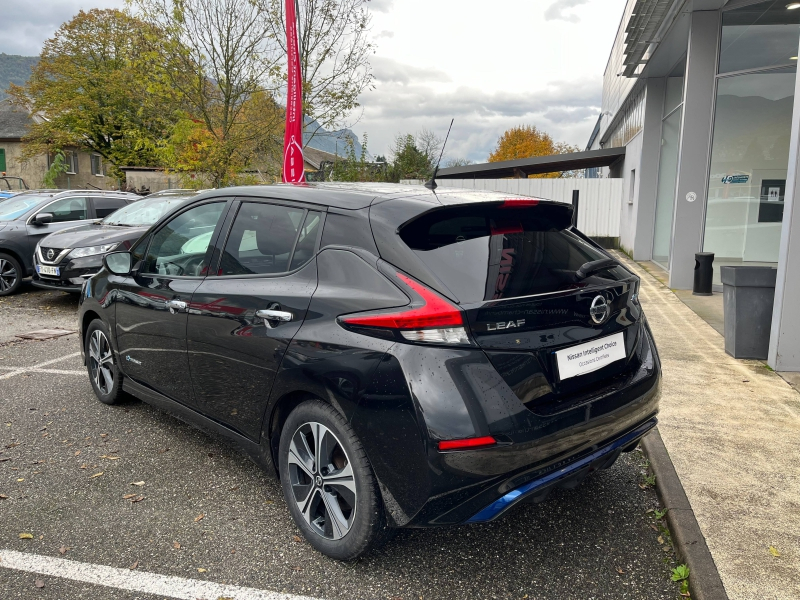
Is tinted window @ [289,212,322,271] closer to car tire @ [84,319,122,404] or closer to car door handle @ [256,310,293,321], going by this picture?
car door handle @ [256,310,293,321]

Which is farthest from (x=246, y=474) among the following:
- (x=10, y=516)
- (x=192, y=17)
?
(x=192, y=17)

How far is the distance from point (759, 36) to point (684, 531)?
9822 mm

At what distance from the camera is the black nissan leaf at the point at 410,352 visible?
→ 2373 millimetres

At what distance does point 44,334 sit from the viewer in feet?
25.2

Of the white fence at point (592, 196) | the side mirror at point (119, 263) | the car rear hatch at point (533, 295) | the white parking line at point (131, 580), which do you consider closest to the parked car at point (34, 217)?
the side mirror at point (119, 263)

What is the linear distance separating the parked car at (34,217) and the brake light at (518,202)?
1001 centimetres

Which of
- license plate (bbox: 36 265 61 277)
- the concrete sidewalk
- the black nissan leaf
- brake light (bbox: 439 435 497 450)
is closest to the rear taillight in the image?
the black nissan leaf

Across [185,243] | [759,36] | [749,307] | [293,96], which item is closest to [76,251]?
[293,96]

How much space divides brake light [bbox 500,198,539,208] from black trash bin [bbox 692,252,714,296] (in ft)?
26.7

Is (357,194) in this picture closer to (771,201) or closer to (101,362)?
(101,362)

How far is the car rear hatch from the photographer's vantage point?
95.7 inches

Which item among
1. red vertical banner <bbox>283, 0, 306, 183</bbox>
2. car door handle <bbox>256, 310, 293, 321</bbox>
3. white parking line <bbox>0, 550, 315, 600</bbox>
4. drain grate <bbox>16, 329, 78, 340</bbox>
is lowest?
drain grate <bbox>16, 329, 78, 340</bbox>

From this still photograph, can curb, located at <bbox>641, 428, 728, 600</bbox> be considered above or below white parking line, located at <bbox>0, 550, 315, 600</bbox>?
above

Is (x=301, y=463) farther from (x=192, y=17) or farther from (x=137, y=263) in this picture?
(x=192, y=17)
